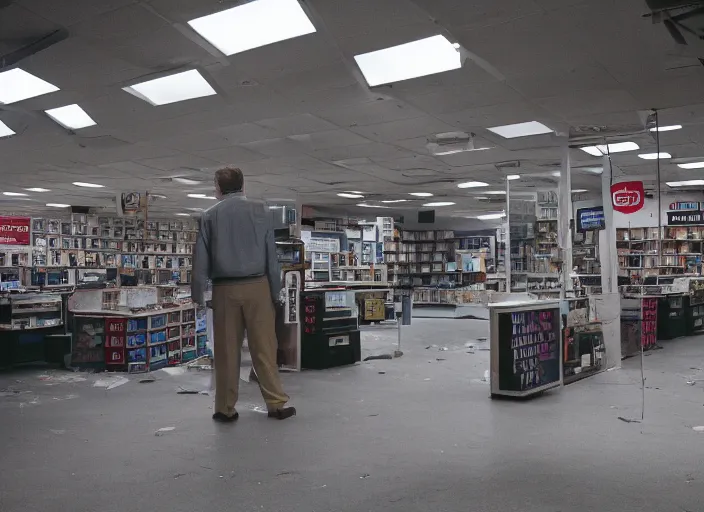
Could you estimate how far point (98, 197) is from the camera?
13992 mm

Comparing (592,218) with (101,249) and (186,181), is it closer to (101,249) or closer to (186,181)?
(186,181)

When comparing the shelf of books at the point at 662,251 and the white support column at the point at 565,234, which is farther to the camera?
the shelf of books at the point at 662,251

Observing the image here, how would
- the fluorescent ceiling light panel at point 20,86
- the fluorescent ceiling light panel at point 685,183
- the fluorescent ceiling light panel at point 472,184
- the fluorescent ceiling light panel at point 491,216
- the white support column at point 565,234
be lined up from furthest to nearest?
the fluorescent ceiling light panel at point 491,216 < the fluorescent ceiling light panel at point 472,184 < the fluorescent ceiling light panel at point 685,183 < the white support column at point 565,234 < the fluorescent ceiling light panel at point 20,86

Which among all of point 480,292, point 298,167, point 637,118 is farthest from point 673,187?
point 298,167

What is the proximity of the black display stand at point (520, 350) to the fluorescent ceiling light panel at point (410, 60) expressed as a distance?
2.13m

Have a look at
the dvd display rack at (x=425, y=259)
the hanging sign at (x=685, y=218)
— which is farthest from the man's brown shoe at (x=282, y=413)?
the dvd display rack at (x=425, y=259)

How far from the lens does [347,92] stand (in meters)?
5.87

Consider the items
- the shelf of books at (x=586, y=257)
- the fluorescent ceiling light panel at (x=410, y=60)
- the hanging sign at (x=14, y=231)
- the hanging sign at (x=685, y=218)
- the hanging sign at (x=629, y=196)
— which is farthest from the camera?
the hanging sign at (x=14, y=231)

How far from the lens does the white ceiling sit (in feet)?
13.4

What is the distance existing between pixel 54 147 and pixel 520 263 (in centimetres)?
654

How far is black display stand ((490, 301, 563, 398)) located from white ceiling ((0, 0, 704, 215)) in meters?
2.09

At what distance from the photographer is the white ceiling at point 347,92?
4.10 meters

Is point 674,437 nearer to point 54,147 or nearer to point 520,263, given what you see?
point 520,263

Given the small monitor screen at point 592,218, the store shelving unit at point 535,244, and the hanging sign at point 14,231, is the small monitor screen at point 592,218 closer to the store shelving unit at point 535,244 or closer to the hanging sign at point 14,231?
the store shelving unit at point 535,244
